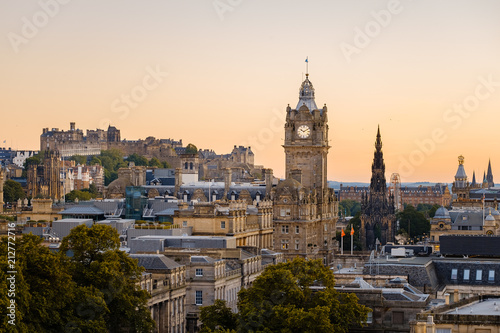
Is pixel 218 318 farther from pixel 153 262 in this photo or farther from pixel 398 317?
pixel 153 262

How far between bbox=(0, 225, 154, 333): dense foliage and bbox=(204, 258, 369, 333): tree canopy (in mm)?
5867

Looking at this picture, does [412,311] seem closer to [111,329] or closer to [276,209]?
[111,329]

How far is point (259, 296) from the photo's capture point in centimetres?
8194

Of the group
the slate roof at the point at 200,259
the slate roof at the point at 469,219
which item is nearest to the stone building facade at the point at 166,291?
the slate roof at the point at 200,259

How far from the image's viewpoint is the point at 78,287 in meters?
80.1

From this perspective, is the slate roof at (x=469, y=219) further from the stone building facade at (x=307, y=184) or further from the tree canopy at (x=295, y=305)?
the tree canopy at (x=295, y=305)

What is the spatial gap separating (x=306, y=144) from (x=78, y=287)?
103 m

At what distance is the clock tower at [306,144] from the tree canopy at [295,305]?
95.4 meters

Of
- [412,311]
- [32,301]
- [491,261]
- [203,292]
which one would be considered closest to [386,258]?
[491,261]

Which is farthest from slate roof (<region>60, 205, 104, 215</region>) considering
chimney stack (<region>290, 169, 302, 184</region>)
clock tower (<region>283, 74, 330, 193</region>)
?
clock tower (<region>283, 74, 330, 193</region>)

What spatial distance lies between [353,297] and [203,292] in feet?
96.7

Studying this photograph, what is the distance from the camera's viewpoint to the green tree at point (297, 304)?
77125 mm

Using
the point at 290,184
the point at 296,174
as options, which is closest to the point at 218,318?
the point at 290,184

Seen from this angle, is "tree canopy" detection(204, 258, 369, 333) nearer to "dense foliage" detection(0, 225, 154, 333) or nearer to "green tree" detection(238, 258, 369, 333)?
"green tree" detection(238, 258, 369, 333)
